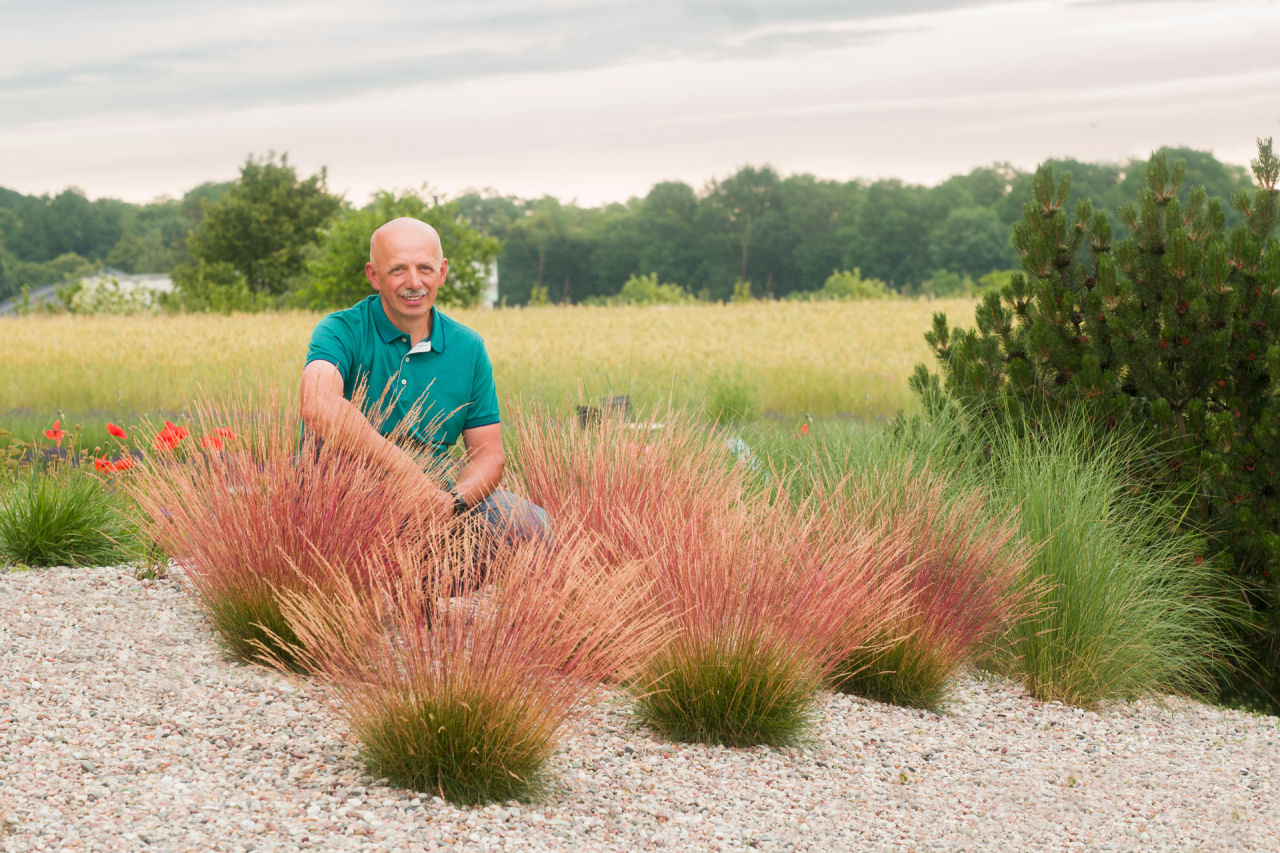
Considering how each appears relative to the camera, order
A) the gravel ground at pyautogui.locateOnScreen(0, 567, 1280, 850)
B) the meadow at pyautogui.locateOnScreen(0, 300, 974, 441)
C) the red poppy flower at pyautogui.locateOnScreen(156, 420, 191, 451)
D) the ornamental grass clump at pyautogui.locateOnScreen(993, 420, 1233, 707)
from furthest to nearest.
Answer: the meadow at pyautogui.locateOnScreen(0, 300, 974, 441), the ornamental grass clump at pyautogui.locateOnScreen(993, 420, 1233, 707), the red poppy flower at pyautogui.locateOnScreen(156, 420, 191, 451), the gravel ground at pyautogui.locateOnScreen(0, 567, 1280, 850)

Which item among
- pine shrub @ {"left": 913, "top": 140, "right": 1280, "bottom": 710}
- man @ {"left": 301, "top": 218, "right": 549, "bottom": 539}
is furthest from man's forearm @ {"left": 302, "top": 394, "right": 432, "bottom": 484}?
pine shrub @ {"left": 913, "top": 140, "right": 1280, "bottom": 710}

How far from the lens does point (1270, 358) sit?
5.68 metres

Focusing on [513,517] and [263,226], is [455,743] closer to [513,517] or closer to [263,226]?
[513,517]

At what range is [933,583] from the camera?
4.44 meters

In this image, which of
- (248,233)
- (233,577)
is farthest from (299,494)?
(248,233)

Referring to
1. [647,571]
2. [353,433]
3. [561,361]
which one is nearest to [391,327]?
[353,433]

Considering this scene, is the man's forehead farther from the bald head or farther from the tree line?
the tree line

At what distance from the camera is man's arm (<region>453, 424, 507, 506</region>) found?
421 cm

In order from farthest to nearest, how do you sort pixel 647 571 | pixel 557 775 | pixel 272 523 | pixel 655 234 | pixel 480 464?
pixel 655 234
pixel 480 464
pixel 647 571
pixel 272 523
pixel 557 775

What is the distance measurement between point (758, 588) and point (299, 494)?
59.6 inches

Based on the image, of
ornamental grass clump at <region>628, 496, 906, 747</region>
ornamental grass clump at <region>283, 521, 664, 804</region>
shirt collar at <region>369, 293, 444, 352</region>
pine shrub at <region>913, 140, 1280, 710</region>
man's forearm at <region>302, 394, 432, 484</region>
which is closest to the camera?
ornamental grass clump at <region>283, 521, 664, 804</region>

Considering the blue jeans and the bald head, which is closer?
the blue jeans

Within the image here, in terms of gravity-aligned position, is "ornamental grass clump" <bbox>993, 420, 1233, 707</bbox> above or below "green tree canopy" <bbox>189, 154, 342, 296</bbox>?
below

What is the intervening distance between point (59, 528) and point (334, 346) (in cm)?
175
